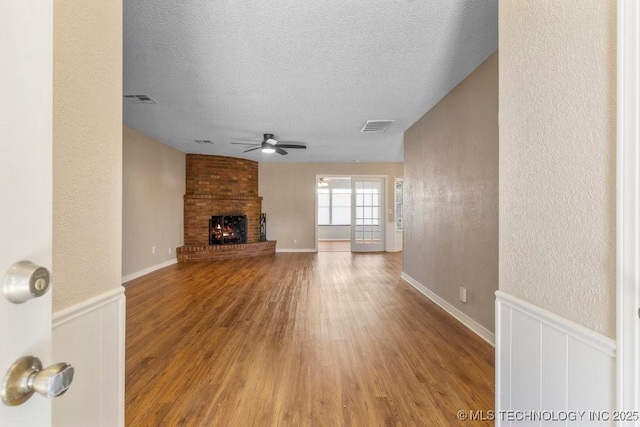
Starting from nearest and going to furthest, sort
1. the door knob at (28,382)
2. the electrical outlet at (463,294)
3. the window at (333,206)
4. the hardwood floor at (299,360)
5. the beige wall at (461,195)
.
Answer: the door knob at (28,382)
the hardwood floor at (299,360)
the beige wall at (461,195)
the electrical outlet at (463,294)
the window at (333,206)

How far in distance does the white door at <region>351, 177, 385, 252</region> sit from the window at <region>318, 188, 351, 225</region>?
3748mm

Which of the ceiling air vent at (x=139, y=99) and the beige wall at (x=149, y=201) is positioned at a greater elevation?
the ceiling air vent at (x=139, y=99)

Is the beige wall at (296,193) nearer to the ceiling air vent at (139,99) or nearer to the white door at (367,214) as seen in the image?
the white door at (367,214)

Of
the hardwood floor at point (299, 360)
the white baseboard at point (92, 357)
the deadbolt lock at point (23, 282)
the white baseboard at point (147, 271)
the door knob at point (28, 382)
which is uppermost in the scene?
the deadbolt lock at point (23, 282)

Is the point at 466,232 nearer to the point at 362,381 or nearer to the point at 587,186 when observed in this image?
the point at 362,381

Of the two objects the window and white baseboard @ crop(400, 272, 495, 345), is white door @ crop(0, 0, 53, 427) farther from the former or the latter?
the window

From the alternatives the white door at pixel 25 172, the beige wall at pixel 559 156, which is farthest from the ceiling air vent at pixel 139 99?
the beige wall at pixel 559 156

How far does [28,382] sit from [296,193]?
7701 millimetres

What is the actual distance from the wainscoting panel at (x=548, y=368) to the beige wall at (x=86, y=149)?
1440 millimetres

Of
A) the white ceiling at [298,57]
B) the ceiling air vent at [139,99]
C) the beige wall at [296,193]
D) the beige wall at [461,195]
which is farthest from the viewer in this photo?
the beige wall at [296,193]

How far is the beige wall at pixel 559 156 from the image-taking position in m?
0.77

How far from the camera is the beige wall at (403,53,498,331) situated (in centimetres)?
249

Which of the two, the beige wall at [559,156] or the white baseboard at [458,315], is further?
the white baseboard at [458,315]
